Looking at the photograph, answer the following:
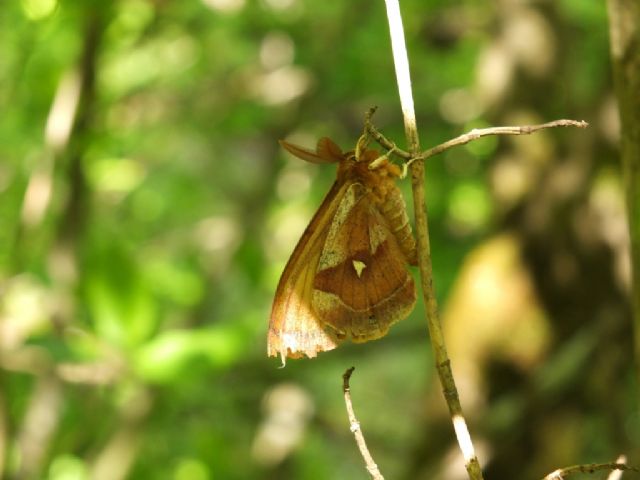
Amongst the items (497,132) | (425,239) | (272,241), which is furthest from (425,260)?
(272,241)

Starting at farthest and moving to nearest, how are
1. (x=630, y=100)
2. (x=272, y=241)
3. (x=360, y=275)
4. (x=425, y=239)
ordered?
1. (x=272, y=241)
2. (x=360, y=275)
3. (x=630, y=100)
4. (x=425, y=239)

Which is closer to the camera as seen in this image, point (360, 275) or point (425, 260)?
point (425, 260)

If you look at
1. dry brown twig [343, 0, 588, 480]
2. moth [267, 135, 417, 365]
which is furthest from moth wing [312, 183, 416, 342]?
dry brown twig [343, 0, 588, 480]

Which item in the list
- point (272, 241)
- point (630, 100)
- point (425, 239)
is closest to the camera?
point (425, 239)

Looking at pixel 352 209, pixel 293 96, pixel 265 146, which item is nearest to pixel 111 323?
pixel 352 209

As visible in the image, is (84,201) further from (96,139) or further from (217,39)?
(217,39)

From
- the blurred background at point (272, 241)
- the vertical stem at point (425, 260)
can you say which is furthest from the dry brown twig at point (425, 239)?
the blurred background at point (272, 241)

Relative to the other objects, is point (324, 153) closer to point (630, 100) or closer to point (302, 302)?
point (302, 302)
